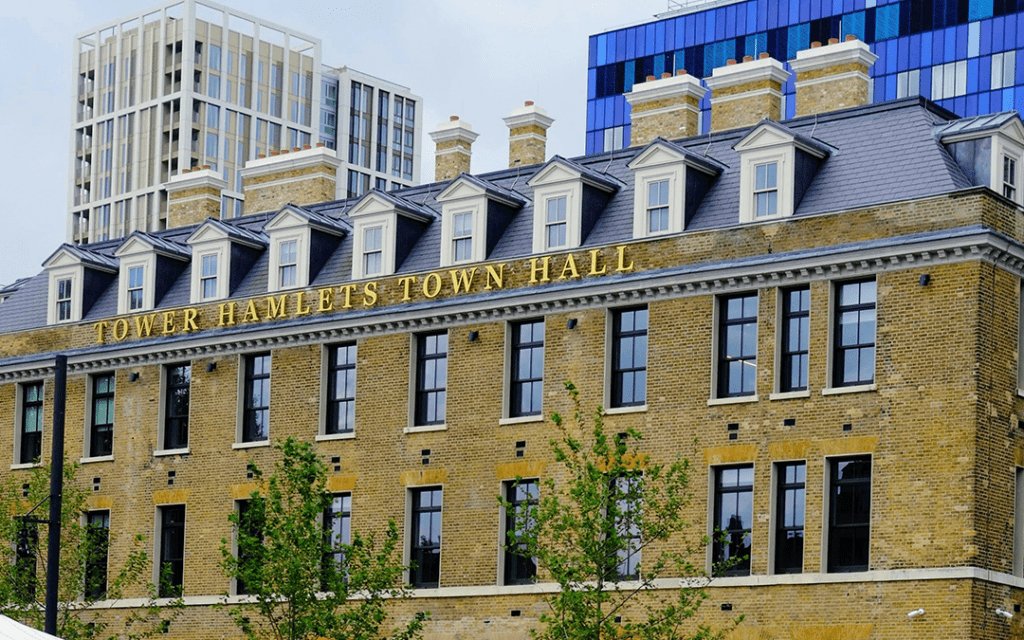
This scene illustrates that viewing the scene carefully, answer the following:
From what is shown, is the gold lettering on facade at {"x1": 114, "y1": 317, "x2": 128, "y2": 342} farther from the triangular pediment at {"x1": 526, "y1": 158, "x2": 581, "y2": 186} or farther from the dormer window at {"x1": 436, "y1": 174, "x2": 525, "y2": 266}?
the triangular pediment at {"x1": 526, "y1": 158, "x2": 581, "y2": 186}

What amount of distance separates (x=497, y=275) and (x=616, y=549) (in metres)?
9.58

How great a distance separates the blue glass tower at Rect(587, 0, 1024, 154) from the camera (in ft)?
324

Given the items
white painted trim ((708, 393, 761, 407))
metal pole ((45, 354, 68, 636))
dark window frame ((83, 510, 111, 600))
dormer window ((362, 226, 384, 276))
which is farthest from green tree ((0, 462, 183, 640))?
white painted trim ((708, 393, 761, 407))

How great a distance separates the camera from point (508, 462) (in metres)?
43.8

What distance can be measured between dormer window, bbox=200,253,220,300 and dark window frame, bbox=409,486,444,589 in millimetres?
8825

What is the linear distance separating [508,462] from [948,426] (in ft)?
34.8

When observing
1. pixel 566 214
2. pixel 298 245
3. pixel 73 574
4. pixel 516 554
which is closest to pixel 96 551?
pixel 73 574

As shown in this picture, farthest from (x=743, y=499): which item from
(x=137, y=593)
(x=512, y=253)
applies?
(x=137, y=593)

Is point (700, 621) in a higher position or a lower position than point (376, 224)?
lower

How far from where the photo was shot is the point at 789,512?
3966cm

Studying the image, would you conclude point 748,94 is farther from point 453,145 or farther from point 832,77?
point 453,145

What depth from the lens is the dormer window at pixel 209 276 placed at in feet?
166

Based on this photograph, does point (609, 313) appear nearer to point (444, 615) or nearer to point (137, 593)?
point (444, 615)

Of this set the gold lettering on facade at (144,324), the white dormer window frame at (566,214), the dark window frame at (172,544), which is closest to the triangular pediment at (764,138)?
the white dormer window frame at (566,214)
